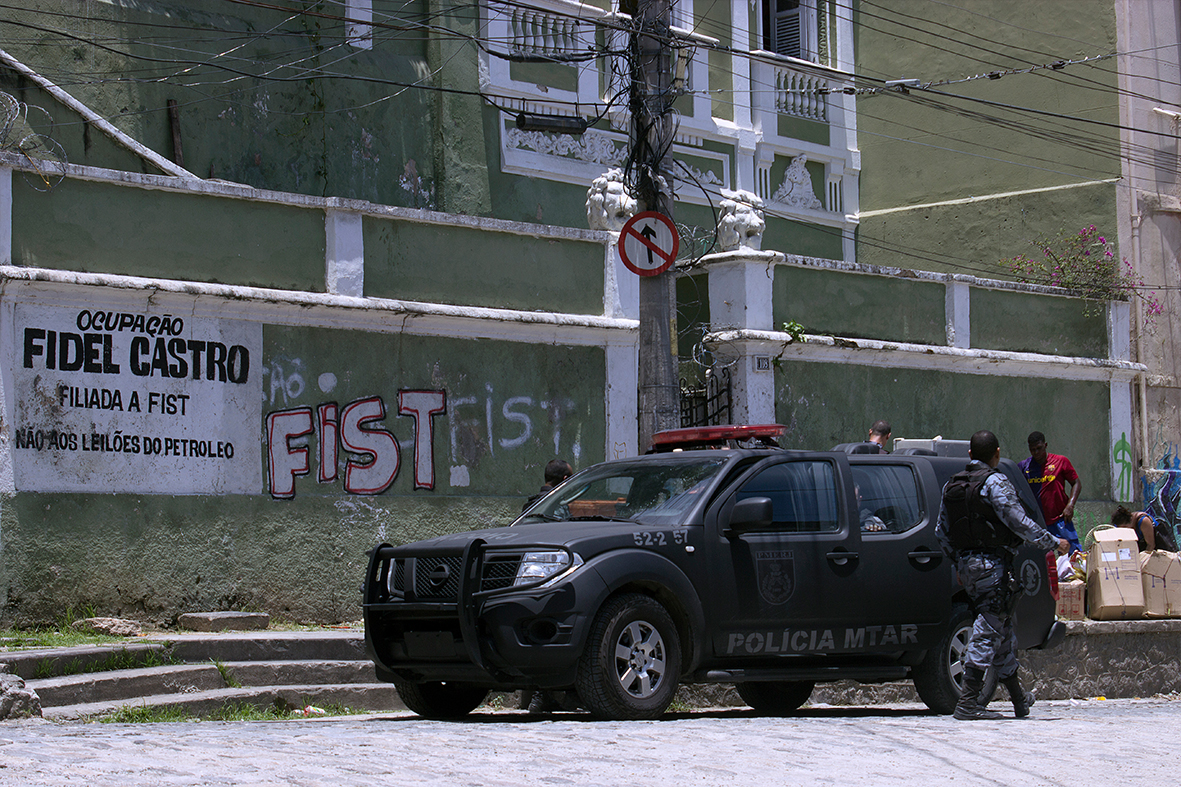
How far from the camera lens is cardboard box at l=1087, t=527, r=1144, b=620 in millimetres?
13336

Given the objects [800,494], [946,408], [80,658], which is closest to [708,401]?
[946,408]

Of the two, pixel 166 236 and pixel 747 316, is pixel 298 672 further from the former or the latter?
pixel 747 316

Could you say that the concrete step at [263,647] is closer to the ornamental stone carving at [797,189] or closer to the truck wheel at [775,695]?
the truck wheel at [775,695]

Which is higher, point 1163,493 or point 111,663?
point 1163,493

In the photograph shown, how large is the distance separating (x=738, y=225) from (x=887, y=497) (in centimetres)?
629

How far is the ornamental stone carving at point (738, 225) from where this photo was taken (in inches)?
593

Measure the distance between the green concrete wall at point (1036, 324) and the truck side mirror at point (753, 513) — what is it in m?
9.54

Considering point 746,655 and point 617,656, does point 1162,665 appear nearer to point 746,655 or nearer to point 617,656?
point 746,655

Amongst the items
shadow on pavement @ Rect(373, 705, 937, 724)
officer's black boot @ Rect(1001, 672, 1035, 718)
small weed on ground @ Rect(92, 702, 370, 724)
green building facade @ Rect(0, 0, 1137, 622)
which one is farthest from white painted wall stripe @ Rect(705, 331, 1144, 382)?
small weed on ground @ Rect(92, 702, 370, 724)

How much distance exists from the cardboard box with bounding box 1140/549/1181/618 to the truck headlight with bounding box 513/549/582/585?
786cm

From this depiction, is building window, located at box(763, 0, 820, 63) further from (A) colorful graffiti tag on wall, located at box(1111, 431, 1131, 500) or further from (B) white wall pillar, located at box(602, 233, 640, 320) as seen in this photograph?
(B) white wall pillar, located at box(602, 233, 640, 320)

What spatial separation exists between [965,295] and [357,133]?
292 inches

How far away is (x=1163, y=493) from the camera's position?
19.1 m

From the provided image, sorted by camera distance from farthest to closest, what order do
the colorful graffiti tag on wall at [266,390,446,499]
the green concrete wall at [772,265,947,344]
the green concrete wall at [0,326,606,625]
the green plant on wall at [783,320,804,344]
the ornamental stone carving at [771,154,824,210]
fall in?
1. the ornamental stone carving at [771,154,824,210]
2. the green concrete wall at [772,265,947,344]
3. the green plant on wall at [783,320,804,344]
4. the colorful graffiti tag on wall at [266,390,446,499]
5. the green concrete wall at [0,326,606,625]
